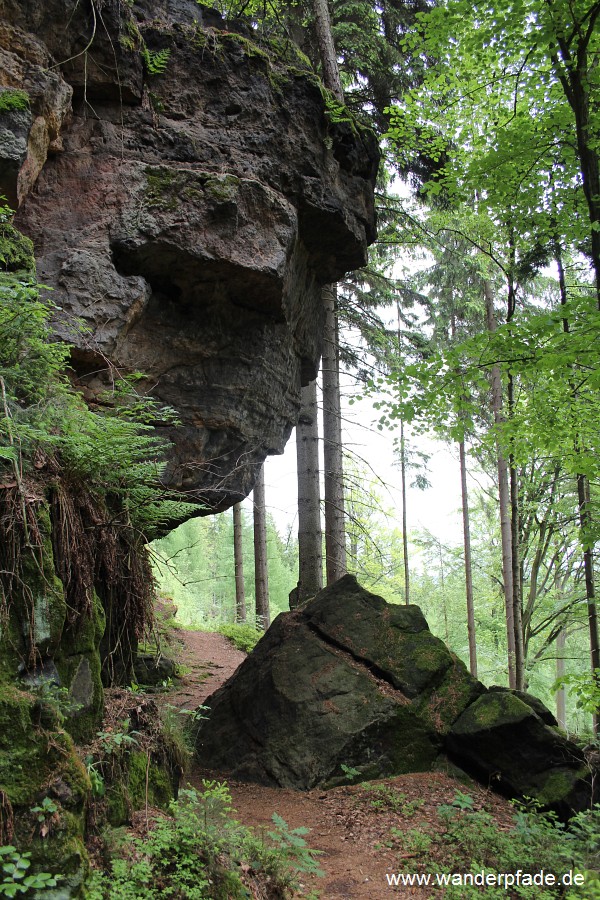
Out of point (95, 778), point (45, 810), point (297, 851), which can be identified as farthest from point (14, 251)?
point (297, 851)

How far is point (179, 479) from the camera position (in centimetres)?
816

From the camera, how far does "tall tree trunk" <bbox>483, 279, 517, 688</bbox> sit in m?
13.3

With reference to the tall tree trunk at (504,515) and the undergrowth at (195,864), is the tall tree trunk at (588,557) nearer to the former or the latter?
the tall tree trunk at (504,515)

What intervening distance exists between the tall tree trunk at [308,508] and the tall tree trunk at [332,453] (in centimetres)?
22

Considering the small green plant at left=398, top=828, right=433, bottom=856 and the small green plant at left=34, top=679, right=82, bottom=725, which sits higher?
the small green plant at left=34, top=679, right=82, bottom=725

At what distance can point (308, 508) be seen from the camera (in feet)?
37.2

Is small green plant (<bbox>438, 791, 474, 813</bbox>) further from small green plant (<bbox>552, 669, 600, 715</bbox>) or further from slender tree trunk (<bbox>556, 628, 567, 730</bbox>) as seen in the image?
slender tree trunk (<bbox>556, 628, 567, 730</bbox>)

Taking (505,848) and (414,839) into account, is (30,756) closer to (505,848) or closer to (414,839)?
(414,839)

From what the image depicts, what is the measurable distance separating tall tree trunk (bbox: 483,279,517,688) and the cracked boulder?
19.0ft

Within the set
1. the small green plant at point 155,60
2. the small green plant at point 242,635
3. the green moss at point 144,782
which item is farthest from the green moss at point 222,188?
the small green plant at point 242,635

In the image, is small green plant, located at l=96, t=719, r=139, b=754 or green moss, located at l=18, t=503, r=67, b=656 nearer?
green moss, located at l=18, t=503, r=67, b=656

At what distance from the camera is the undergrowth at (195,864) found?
3.19 m

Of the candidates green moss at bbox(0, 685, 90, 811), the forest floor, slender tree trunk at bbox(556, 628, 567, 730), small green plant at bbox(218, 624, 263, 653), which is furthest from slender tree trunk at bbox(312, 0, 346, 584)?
slender tree trunk at bbox(556, 628, 567, 730)

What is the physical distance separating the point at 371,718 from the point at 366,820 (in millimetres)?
1310
